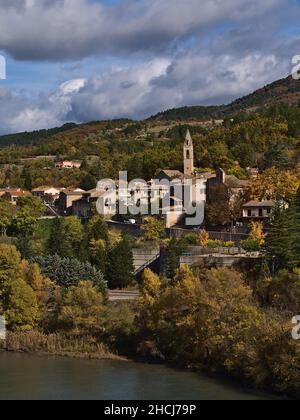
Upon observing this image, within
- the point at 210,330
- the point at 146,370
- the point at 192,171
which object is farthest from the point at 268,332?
the point at 192,171

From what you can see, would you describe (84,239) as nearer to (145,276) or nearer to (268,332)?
(145,276)

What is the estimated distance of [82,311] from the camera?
23.1m

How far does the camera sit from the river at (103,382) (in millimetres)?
17469

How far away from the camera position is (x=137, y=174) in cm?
4562

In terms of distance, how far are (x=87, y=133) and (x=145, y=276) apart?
259ft

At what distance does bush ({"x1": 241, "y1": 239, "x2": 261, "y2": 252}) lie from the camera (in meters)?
26.3

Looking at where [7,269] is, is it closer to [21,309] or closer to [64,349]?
[21,309]

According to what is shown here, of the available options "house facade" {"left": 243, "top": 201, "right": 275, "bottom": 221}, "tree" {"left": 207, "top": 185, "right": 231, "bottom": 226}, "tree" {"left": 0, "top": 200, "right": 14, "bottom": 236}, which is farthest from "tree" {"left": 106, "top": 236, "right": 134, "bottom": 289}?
"tree" {"left": 0, "top": 200, "right": 14, "bottom": 236}

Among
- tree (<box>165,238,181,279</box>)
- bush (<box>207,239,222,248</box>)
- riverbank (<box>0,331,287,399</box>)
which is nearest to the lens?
riverbank (<box>0,331,287,399</box>)

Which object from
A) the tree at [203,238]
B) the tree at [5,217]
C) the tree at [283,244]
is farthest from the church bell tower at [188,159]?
the tree at [283,244]

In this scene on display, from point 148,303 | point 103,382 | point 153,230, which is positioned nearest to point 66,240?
point 153,230

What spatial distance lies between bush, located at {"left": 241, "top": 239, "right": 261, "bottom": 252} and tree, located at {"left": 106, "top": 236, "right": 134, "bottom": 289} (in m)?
4.37

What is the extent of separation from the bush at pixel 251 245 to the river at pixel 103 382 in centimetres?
721

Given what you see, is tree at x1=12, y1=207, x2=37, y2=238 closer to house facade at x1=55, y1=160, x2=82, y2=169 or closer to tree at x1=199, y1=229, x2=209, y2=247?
tree at x1=199, y1=229, x2=209, y2=247
